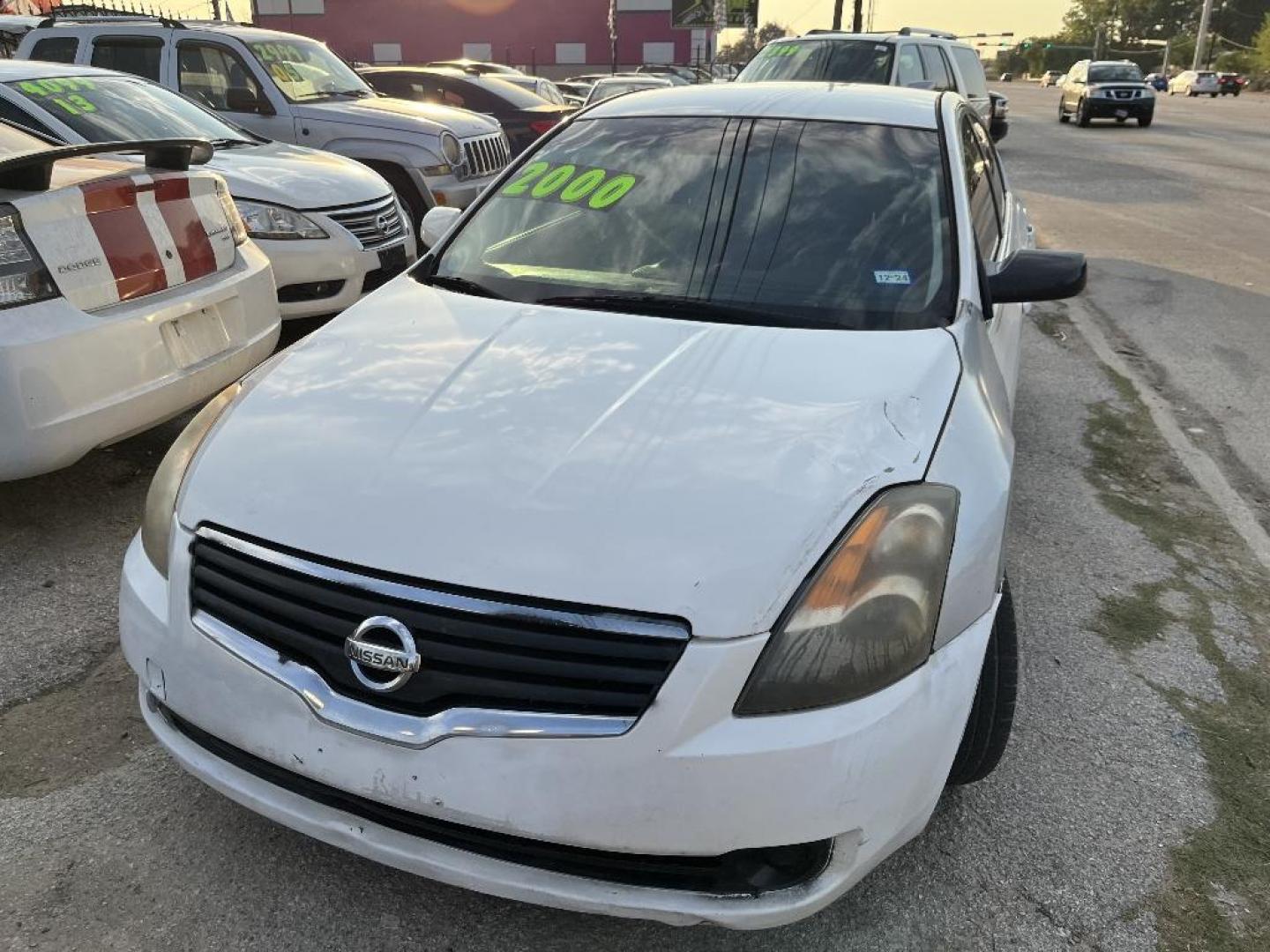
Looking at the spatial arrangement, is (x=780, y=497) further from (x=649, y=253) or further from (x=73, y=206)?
(x=73, y=206)

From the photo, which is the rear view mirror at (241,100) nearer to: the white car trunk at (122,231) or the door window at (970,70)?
the white car trunk at (122,231)

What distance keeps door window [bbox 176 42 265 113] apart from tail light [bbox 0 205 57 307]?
5.02 metres

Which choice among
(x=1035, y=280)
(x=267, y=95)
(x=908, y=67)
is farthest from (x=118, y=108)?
(x=908, y=67)

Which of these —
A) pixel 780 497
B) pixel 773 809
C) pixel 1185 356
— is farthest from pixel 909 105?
pixel 1185 356

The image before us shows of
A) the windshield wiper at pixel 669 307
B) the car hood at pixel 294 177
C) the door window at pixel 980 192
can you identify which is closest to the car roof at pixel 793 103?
the door window at pixel 980 192

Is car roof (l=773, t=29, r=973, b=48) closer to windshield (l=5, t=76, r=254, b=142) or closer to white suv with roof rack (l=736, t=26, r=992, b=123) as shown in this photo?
white suv with roof rack (l=736, t=26, r=992, b=123)

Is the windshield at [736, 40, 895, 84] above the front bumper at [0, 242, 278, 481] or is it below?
above

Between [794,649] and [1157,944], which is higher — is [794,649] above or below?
above

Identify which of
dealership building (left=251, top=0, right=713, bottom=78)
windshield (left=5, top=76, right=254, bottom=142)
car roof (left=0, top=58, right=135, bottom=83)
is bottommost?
windshield (left=5, top=76, right=254, bottom=142)

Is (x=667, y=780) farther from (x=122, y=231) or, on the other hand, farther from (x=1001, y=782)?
(x=122, y=231)

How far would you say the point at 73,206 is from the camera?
320 centimetres

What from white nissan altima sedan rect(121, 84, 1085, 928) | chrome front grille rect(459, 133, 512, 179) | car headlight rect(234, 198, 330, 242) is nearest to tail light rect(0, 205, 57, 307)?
white nissan altima sedan rect(121, 84, 1085, 928)

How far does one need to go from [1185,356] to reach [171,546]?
19.7ft

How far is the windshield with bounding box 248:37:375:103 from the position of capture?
789cm
